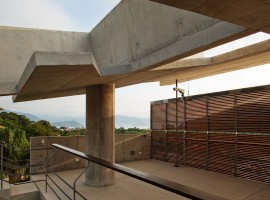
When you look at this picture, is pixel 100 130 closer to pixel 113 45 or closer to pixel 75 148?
pixel 113 45

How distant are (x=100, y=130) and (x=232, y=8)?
6.27 m

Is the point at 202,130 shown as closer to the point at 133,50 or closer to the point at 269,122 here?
the point at 269,122

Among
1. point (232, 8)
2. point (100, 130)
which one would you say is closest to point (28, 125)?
point (100, 130)

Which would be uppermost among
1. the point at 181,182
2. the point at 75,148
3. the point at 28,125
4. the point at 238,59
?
the point at 238,59

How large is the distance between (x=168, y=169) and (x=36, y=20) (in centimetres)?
787

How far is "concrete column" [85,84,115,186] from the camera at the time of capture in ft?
26.8

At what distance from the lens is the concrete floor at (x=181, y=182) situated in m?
7.21

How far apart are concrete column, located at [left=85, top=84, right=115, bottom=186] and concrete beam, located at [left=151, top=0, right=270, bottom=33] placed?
230 inches

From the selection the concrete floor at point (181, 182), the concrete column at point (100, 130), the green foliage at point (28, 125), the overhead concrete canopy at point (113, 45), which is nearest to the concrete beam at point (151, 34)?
the overhead concrete canopy at point (113, 45)

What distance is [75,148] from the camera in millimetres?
11234

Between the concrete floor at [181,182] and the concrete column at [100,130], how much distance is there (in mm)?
354

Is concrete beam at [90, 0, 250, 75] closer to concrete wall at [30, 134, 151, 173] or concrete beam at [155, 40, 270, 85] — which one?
concrete beam at [155, 40, 270, 85]

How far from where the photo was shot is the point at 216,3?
243 centimetres

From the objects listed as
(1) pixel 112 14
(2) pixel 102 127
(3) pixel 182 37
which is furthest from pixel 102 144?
(3) pixel 182 37
